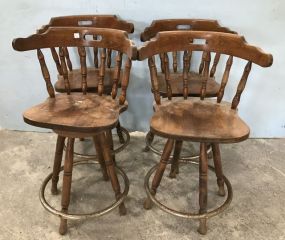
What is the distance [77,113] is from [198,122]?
547 mm

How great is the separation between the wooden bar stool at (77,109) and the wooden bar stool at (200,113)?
0.16 meters

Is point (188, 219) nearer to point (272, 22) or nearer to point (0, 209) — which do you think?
point (0, 209)

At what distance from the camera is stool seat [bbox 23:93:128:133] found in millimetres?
1309

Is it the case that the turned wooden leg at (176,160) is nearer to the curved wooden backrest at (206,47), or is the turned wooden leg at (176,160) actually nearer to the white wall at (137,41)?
the curved wooden backrest at (206,47)

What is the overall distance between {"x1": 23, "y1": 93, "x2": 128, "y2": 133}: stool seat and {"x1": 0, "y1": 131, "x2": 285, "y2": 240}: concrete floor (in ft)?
1.81

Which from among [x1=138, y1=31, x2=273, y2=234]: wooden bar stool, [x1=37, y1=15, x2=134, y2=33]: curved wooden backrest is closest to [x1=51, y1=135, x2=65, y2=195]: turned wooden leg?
[x1=138, y1=31, x2=273, y2=234]: wooden bar stool

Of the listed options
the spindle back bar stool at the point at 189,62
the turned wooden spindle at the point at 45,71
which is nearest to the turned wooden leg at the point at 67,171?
the turned wooden spindle at the point at 45,71

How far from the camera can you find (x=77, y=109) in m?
1.46

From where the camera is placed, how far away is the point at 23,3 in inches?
79.1

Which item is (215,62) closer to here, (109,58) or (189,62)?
(189,62)

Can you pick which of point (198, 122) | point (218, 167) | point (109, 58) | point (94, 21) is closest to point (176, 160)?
point (218, 167)

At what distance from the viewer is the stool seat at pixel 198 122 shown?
129 cm

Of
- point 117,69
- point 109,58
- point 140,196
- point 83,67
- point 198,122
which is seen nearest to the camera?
point 198,122

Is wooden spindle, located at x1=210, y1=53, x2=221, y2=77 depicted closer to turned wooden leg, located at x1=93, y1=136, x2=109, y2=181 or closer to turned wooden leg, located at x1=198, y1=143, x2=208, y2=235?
turned wooden leg, located at x1=198, y1=143, x2=208, y2=235
